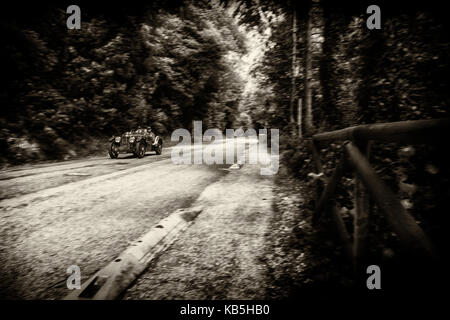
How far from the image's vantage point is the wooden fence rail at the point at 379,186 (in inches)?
50.4

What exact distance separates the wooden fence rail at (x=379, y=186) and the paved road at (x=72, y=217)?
5.82 feet

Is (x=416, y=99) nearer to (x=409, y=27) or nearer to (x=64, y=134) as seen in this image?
(x=409, y=27)

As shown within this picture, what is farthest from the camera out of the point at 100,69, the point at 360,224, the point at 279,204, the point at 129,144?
the point at 100,69

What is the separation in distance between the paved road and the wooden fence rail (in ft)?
5.82

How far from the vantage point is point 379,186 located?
1.64 m

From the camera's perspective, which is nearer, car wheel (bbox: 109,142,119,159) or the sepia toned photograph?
the sepia toned photograph

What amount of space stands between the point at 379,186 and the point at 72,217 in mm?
4206

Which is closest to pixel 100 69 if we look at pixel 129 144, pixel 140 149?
pixel 129 144

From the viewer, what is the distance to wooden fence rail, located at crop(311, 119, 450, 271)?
1.28 metres

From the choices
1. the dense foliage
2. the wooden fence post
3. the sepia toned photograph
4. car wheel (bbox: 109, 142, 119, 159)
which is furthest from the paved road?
car wheel (bbox: 109, 142, 119, 159)

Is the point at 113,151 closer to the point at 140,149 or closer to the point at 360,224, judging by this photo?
the point at 140,149

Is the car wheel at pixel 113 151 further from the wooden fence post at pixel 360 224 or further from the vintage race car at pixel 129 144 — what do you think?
the wooden fence post at pixel 360 224

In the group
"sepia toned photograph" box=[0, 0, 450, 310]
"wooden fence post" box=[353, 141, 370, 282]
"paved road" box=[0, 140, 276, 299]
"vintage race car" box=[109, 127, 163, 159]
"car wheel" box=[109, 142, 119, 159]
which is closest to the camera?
"sepia toned photograph" box=[0, 0, 450, 310]

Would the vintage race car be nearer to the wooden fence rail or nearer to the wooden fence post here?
the wooden fence rail
